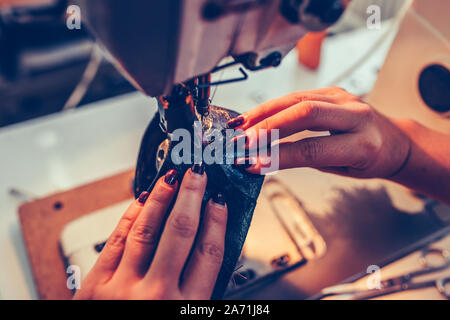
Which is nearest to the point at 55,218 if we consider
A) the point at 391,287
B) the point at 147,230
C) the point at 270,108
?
the point at 147,230

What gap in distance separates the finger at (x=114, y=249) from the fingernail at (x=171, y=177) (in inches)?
2.4

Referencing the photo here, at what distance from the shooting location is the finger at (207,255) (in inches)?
17.2

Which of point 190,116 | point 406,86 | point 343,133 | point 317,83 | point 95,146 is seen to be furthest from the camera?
point 317,83

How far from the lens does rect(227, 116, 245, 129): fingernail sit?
0.56 m

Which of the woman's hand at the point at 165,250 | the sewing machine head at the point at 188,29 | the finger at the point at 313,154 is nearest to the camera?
the sewing machine head at the point at 188,29

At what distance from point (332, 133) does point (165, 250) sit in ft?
1.20

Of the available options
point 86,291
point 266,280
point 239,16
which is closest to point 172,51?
point 239,16

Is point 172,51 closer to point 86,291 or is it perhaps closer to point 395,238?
point 86,291

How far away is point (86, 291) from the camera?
0.43m

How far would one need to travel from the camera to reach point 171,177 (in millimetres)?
491

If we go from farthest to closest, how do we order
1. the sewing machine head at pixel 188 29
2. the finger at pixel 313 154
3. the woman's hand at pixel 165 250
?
the finger at pixel 313 154 < the woman's hand at pixel 165 250 < the sewing machine head at pixel 188 29

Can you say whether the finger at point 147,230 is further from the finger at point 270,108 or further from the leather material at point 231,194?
the finger at point 270,108

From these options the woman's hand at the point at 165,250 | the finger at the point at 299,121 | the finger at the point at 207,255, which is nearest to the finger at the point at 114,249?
the woman's hand at the point at 165,250
